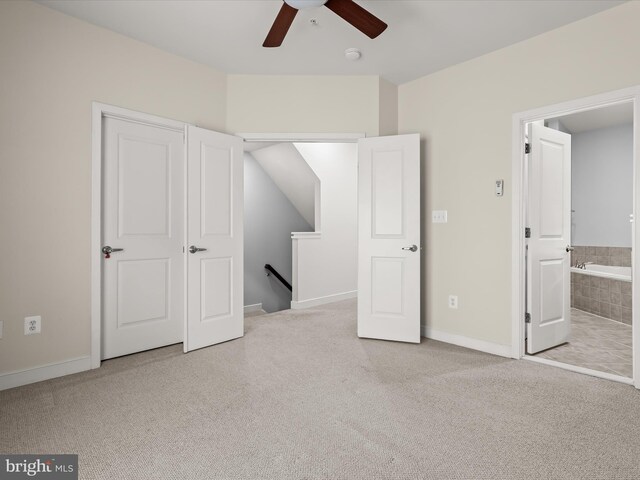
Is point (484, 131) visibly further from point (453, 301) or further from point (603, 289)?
point (603, 289)

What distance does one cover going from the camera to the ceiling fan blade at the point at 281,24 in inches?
87.7

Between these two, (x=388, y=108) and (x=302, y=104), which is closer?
(x=302, y=104)

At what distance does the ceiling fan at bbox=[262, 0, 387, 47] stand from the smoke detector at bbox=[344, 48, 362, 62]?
865 mm

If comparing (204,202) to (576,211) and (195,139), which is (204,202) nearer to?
(195,139)

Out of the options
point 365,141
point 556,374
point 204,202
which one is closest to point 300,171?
point 365,141

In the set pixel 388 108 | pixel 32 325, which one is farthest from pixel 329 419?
pixel 388 108

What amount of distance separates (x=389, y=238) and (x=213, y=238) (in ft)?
5.48

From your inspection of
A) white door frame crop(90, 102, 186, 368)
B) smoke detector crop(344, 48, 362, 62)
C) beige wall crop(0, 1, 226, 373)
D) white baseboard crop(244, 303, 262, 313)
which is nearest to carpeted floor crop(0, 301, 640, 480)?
white door frame crop(90, 102, 186, 368)

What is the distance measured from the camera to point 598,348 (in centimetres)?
342

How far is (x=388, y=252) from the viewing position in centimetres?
367

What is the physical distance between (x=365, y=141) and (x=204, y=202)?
1653 millimetres

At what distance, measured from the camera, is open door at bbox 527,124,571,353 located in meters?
3.21

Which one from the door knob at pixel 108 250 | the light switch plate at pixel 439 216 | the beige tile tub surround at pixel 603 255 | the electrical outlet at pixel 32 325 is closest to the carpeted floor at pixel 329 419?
the electrical outlet at pixel 32 325

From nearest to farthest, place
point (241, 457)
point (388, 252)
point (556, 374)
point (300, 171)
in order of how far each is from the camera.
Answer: point (241, 457), point (556, 374), point (388, 252), point (300, 171)
